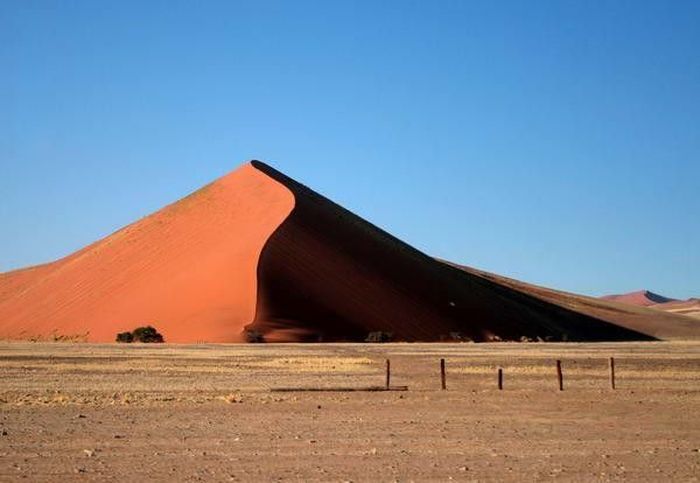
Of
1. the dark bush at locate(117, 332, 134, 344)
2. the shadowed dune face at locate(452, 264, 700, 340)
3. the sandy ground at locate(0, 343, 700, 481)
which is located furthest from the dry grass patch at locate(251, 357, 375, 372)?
the shadowed dune face at locate(452, 264, 700, 340)

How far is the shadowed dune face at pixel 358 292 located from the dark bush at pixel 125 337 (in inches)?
294

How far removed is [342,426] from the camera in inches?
750

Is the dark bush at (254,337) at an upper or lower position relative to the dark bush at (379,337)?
lower

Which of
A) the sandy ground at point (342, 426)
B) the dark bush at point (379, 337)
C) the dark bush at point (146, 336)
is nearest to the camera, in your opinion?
the sandy ground at point (342, 426)

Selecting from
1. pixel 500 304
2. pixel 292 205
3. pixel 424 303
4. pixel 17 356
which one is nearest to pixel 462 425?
pixel 17 356

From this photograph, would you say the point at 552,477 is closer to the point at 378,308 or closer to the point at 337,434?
the point at 337,434

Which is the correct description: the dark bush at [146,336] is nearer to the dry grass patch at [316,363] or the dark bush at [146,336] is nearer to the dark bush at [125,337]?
the dark bush at [125,337]

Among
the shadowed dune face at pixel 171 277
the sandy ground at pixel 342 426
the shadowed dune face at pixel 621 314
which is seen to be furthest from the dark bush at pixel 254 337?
the shadowed dune face at pixel 621 314

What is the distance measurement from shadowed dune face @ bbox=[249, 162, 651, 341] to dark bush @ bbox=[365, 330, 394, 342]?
3.90ft

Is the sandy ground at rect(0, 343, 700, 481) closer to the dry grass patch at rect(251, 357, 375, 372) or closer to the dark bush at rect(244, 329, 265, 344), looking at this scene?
the dry grass patch at rect(251, 357, 375, 372)

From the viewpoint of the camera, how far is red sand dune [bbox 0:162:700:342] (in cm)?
6994

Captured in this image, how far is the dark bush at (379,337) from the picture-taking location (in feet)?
222

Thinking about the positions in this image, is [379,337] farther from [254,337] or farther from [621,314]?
[621,314]

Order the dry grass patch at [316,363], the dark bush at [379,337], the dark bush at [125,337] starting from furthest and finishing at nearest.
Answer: the dark bush at [379,337] → the dark bush at [125,337] → the dry grass patch at [316,363]
